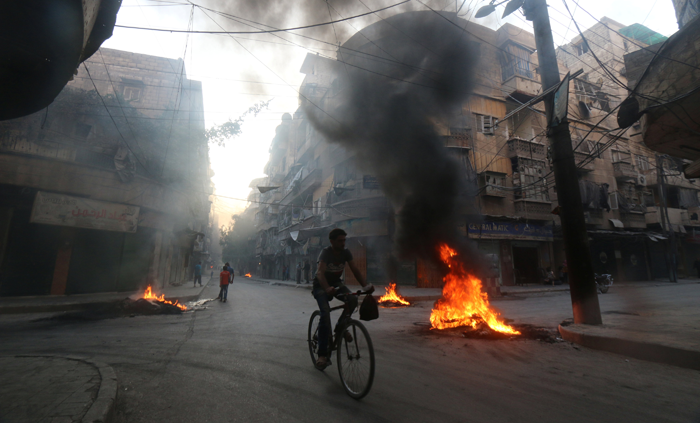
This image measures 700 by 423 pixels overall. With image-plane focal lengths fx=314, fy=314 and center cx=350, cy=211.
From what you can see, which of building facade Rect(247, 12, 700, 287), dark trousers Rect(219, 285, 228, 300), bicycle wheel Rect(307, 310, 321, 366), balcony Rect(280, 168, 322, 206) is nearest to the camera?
bicycle wheel Rect(307, 310, 321, 366)

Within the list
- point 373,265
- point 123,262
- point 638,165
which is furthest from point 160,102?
point 638,165

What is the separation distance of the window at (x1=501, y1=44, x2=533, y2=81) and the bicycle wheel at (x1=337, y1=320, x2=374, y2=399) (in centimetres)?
2415

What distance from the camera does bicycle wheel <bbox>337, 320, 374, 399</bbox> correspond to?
2.91 meters

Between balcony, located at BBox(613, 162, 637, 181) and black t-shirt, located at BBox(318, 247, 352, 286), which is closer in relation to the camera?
black t-shirt, located at BBox(318, 247, 352, 286)

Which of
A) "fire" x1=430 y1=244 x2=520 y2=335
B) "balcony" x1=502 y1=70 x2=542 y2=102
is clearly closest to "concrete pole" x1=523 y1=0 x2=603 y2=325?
"fire" x1=430 y1=244 x2=520 y2=335

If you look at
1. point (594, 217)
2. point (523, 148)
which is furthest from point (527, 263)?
point (523, 148)

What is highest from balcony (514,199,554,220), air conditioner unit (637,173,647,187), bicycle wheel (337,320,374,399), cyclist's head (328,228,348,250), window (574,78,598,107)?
window (574,78,598,107)

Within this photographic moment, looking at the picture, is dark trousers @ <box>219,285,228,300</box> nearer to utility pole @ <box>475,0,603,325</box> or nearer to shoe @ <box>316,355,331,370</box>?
shoe @ <box>316,355,331,370</box>

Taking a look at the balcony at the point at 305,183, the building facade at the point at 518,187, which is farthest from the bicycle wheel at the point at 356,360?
the balcony at the point at 305,183

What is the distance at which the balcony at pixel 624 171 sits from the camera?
2488cm

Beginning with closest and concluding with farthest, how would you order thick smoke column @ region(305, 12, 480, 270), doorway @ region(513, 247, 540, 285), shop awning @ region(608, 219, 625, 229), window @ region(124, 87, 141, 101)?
thick smoke column @ region(305, 12, 480, 270) → window @ region(124, 87, 141, 101) → doorway @ region(513, 247, 540, 285) → shop awning @ region(608, 219, 625, 229)

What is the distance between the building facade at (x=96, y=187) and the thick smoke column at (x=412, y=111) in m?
9.46

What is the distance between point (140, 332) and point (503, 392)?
6.58 meters

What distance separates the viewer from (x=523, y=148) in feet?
69.9
